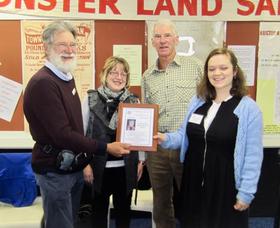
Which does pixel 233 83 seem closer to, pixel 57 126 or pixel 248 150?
pixel 248 150

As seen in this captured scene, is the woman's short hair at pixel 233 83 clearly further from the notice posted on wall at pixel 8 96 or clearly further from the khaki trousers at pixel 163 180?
the notice posted on wall at pixel 8 96

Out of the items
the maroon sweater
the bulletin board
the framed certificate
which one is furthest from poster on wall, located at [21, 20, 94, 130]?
the maroon sweater

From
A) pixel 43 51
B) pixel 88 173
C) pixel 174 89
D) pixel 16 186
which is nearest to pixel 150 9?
pixel 174 89

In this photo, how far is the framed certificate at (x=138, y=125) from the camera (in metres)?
2.44

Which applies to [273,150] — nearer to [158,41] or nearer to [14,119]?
[158,41]

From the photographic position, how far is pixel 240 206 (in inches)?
84.0

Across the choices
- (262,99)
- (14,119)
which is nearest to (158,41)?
(262,99)

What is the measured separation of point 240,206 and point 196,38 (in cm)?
180

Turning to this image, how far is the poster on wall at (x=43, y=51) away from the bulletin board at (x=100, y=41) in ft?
0.15

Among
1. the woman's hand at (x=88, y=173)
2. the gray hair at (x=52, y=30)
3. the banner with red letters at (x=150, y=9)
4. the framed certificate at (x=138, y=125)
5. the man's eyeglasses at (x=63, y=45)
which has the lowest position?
the woman's hand at (x=88, y=173)

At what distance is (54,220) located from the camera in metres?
2.22

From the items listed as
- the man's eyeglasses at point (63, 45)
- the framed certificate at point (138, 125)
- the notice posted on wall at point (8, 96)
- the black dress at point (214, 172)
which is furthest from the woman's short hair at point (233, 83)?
the notice posted on wall at point (8, 96)

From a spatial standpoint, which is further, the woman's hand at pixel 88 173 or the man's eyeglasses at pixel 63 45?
the woman's hand at pixel 88 173

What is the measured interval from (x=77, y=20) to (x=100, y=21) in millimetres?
208
